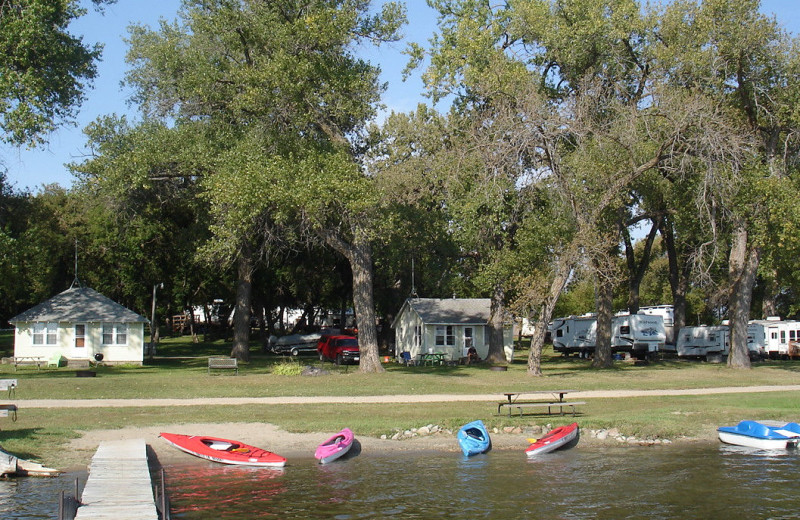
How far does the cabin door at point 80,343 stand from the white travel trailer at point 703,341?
118 ft

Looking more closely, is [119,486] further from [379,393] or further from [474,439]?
[379,393]

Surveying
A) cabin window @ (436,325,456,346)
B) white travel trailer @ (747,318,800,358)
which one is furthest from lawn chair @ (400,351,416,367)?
white travel trailer @ (747,318,800,358)

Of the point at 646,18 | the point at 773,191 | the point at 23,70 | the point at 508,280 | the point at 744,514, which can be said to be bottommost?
the point at 744,514

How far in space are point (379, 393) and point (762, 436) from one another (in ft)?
41.6

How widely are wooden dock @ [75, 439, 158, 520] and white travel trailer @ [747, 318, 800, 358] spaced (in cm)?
4381

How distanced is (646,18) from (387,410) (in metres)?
24.8

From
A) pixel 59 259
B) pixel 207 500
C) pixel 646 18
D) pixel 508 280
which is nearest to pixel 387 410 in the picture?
pixel 207 500

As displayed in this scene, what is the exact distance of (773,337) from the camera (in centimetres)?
5009

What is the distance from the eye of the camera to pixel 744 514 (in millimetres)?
13617

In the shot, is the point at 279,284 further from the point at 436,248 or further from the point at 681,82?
the point at 681,82

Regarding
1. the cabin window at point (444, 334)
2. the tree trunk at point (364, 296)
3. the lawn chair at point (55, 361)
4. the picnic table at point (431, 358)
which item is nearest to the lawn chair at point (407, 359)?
the picnic table at point (431, 358)

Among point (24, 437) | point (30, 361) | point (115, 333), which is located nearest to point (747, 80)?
point (24, 437)

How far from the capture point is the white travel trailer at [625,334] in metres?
50.6

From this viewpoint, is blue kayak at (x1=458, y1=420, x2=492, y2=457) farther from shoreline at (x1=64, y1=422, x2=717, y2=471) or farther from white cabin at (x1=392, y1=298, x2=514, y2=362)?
white cabin at (x1=392, y1=298, x2=514, y2=362)
